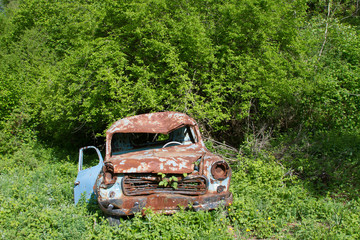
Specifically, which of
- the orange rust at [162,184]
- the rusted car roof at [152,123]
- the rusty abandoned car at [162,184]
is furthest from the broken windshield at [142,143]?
the orange rust at [162,184]

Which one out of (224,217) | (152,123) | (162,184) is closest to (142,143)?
(152,123)

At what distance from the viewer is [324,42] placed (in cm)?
1080

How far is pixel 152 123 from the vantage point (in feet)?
20.7

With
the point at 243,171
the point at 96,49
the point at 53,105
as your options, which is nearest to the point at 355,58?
the point at 243,171

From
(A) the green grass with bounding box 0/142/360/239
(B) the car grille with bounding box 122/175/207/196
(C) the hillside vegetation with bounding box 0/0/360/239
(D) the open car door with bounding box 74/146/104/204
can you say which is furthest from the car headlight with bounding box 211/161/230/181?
(D) the open car door with bounding box 74/146/104/204

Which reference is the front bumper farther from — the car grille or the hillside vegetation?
the hillside vegetation

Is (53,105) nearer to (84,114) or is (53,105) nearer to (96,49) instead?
(84,114)

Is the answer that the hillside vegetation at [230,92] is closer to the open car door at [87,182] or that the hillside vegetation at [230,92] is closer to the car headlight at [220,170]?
the open car door at [87,182]

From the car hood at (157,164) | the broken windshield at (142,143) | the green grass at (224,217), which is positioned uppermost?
the car hood at (157,164)

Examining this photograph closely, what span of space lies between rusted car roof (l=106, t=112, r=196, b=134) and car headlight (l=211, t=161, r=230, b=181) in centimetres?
127

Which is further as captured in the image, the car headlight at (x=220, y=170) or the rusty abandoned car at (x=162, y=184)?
the car headlight at (x=220, y=170)

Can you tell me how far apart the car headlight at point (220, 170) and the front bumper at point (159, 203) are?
0.29m

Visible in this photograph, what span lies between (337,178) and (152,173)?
400 cm

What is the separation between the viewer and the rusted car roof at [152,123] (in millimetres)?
6141
